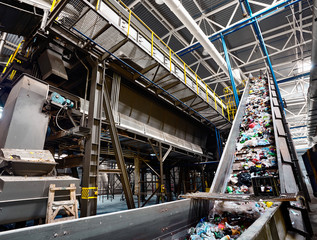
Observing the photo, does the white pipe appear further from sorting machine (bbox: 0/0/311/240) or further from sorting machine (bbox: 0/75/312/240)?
sorting machine (bbox: 0/75/312/240)

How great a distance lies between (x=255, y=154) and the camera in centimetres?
386

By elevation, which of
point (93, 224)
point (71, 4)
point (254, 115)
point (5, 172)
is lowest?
point (93, 224)

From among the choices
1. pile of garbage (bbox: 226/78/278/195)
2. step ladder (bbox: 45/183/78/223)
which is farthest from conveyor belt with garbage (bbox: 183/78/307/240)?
step ladder (bbox: 45/183/78/223)

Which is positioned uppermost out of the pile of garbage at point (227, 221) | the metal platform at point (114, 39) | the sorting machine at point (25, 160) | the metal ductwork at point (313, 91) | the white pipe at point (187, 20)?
the white pipe at point (187, 20)

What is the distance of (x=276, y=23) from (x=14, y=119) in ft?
46.6

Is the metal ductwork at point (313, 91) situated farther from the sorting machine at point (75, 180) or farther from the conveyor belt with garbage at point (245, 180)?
the conveyor belt with garbage at point (245, 180)

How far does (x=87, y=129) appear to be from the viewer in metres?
4.26

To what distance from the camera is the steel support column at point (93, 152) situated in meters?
3.82

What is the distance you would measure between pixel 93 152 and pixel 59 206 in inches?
60.5

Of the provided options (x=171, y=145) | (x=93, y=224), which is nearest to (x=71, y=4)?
(x=93, y=224)

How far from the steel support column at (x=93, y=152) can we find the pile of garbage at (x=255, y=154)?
2.99 metres

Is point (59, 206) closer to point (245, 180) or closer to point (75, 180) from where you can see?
point (75, 180)

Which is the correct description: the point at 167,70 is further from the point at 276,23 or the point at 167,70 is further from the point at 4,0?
the point at 276,23

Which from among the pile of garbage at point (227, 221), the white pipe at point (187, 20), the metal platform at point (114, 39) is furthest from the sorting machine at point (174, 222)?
the white pipe at point (187, 20)
